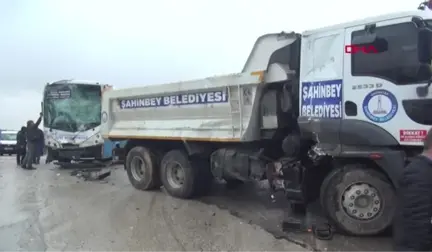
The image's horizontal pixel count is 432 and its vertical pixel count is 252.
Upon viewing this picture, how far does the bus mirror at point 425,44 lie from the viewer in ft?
15.5

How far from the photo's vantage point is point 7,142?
24.5 metres

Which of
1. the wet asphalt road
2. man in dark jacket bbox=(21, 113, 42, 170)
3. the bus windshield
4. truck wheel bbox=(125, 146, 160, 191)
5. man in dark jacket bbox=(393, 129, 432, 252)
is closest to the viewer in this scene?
man in dark jacket bbox=(393, 129, 432, 252)

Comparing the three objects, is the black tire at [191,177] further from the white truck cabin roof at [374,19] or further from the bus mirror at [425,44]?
the bus mirror at [425,44]

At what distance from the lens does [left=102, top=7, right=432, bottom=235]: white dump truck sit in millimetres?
5141

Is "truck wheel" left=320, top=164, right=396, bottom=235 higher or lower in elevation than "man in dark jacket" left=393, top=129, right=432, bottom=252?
lower

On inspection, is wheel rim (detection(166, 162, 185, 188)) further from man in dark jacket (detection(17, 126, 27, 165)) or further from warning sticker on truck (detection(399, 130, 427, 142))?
man in dark jacket (detection(17, 126, 27, 165))

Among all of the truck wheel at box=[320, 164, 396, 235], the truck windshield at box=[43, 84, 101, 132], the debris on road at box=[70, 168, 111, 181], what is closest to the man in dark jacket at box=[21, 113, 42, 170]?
the truck windshield at box=[43, 84, 101, 132]

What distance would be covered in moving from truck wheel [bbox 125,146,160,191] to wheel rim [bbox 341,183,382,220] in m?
4.68

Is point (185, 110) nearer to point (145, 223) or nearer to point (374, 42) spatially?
point (145, 223)

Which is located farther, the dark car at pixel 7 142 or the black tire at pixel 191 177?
the dark car at pixel 7 142

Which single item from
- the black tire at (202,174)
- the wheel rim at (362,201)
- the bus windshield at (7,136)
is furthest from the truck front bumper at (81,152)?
the bus windshield at (7,136)

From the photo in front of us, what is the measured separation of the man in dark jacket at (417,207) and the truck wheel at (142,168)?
271 inches

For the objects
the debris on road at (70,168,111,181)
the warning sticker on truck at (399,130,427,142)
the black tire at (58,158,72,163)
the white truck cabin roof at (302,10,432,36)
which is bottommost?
the debris on road at (70,168,111,181)

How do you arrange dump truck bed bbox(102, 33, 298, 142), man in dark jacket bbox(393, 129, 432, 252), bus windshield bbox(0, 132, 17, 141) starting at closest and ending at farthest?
man in dark jacket bbox(393, 129, 432, 252)
dump truck bed bbox(102, 33, 298, 142)
bus windshield bbox(0, 132, 17, 141)
